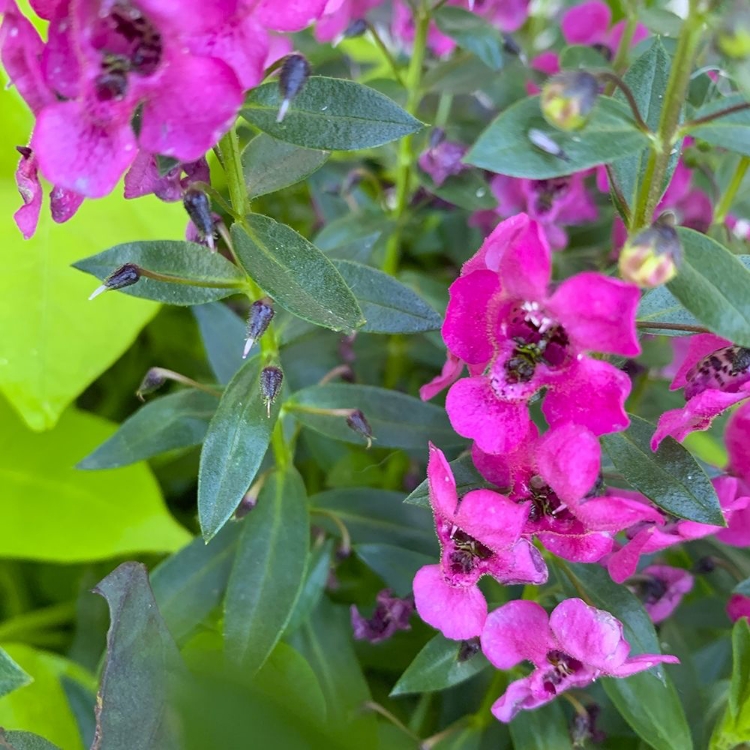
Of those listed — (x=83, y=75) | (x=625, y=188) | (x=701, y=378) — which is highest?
(x=83, y=75)

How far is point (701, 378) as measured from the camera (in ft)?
2.16

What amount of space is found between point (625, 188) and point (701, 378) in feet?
0.56

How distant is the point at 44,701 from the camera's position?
3.21 ft

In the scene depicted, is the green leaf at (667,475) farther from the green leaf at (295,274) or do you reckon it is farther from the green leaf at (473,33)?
the green leaf at (473,33)

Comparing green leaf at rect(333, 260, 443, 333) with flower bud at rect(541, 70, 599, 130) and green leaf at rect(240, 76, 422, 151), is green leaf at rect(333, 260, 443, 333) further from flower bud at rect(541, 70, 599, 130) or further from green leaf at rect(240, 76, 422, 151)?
flower bud at rect(541, 70, 599, 130)

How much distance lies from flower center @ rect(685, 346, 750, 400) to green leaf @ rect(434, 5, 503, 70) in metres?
0.52

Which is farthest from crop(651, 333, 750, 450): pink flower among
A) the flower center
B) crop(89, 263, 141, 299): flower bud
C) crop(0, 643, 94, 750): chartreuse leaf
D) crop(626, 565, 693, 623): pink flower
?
crop(0, 643, 94, 750): chartreuse leaf

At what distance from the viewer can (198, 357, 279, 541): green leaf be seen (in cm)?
69

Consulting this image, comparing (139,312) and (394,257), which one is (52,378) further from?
(394,257)

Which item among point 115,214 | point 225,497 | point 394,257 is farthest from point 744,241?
point 115,214

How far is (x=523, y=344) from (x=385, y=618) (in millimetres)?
414

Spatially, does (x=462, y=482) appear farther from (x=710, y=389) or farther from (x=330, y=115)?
(x=330, y=115)

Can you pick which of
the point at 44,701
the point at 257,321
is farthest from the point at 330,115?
the point at 44,701

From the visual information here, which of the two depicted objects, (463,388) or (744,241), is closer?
(463,388)
